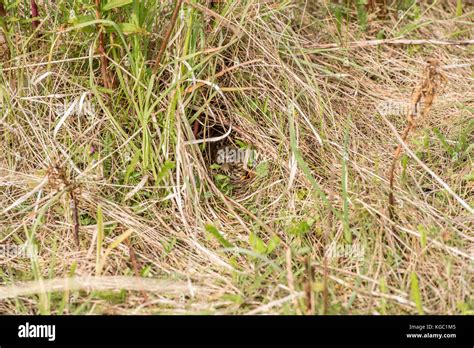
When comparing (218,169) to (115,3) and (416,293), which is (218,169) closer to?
(115,3)

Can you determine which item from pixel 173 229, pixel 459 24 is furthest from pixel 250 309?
Result: pixel 459 24

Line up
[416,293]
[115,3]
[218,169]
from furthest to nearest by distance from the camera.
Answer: [218,169] < [115,3] < [416,293]

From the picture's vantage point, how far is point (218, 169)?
2254 mm

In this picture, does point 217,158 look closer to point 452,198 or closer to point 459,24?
point 452,198

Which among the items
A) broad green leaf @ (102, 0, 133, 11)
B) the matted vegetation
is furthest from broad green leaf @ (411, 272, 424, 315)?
broad green leaf @ (102, 0, 133, 11)

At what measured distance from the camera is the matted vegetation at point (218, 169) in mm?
1763

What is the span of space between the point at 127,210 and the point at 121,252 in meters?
0.17

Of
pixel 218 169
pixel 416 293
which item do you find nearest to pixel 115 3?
pixel 218 169

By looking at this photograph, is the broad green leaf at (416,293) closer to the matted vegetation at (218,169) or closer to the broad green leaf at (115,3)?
the matted vegetation at (218,169)

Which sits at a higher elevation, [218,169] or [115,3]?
[115,3]

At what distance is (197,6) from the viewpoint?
200 cm

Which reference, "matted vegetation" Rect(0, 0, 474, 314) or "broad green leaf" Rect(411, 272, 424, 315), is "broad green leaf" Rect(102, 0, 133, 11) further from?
"broad green leaf" Rect(411, 272, 424, 315)
